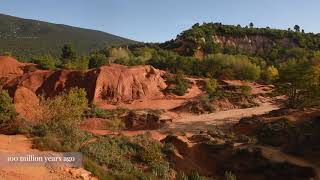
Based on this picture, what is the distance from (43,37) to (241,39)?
7471cm

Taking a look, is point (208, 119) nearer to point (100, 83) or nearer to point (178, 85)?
point (178, 85)

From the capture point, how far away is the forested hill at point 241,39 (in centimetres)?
9931

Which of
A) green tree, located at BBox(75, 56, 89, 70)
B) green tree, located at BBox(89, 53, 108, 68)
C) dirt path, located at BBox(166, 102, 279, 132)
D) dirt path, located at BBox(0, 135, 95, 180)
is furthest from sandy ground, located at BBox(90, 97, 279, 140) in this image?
green tree, located at BBox(89, 53, 108, 68)

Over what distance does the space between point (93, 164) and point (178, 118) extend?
81.5ft

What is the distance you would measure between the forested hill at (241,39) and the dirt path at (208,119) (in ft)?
184

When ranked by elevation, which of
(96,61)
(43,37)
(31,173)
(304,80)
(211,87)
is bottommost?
(31,173)

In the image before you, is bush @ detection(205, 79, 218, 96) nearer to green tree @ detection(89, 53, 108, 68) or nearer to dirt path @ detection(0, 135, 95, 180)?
green tree @ detection(89, 53, 108, 68)

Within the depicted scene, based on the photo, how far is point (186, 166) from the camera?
22.6 metres

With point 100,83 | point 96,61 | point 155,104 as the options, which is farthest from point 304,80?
point 96,61

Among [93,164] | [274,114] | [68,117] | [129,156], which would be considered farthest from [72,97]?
[274,114]

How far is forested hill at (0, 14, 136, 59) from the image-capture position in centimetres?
12469

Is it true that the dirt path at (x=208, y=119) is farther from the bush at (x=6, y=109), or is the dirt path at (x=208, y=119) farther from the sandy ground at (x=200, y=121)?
the bush at (x=6, y=109)

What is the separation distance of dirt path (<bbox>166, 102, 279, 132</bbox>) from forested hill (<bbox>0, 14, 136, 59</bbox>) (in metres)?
84.2

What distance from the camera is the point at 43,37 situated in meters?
144
